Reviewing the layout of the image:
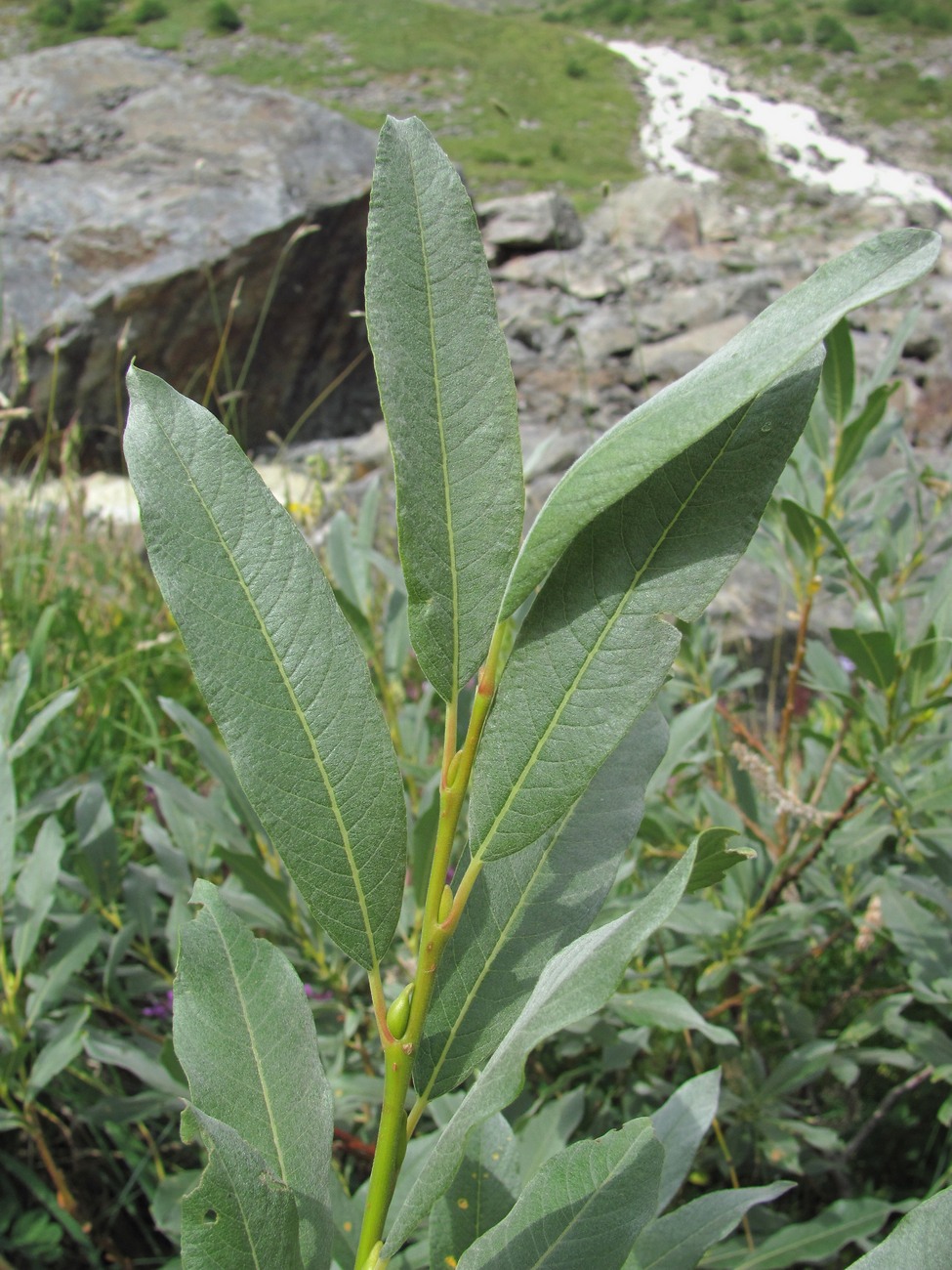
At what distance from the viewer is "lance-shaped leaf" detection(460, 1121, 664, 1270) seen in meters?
0.43

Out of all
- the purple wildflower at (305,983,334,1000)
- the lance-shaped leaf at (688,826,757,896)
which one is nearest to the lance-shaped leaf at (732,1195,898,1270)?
the purple wildflower at (305,983,334,1000)

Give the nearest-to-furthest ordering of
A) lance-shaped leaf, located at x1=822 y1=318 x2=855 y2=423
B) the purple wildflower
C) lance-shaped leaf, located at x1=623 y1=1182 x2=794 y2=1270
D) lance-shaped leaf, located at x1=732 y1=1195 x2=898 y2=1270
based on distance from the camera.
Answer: lance-shaped leaf, located at x1=623 y1=1182 x2=794 y2=1270
lance-shaped leaf, located at x1=732 y1=1195 x2=898 y2=1270
lance-shaped leaf, located at x1=822 y1=318 x2=855 y2=423
the purple wildflower

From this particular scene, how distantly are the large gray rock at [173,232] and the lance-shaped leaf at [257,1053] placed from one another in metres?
5.05

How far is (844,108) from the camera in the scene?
30.0 meters

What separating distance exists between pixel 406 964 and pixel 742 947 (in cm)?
41

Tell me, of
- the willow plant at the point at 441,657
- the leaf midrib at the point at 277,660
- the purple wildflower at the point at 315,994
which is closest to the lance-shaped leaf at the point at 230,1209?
the willow plant at the point at 441,657

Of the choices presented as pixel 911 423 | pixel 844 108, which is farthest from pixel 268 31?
pixel 911 423

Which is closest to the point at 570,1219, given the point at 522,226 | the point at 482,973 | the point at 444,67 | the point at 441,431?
the point at 482,973

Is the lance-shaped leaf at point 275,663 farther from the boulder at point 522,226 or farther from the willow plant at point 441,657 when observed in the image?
the boulder at point 522,226

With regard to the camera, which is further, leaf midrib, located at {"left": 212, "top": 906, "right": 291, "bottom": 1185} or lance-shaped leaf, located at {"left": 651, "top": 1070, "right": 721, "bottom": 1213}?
lance-shaped leaf, located at {"left": 651, "top": 1070, "right": 721, "bottom": 1213}

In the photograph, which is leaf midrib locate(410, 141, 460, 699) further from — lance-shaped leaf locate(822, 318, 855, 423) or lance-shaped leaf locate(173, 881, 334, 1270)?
lance-shaped leaf locate(822, 318, 855, 423)

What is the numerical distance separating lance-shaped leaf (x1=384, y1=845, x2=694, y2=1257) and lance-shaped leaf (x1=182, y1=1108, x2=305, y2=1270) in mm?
49

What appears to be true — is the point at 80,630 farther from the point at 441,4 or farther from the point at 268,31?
the point at 441,4

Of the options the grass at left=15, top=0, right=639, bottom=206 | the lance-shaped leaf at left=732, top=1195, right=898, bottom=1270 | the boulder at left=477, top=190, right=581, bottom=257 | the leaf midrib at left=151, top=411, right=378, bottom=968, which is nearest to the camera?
the leaf midrib at left=151, top=411, right=378, bottom=968
